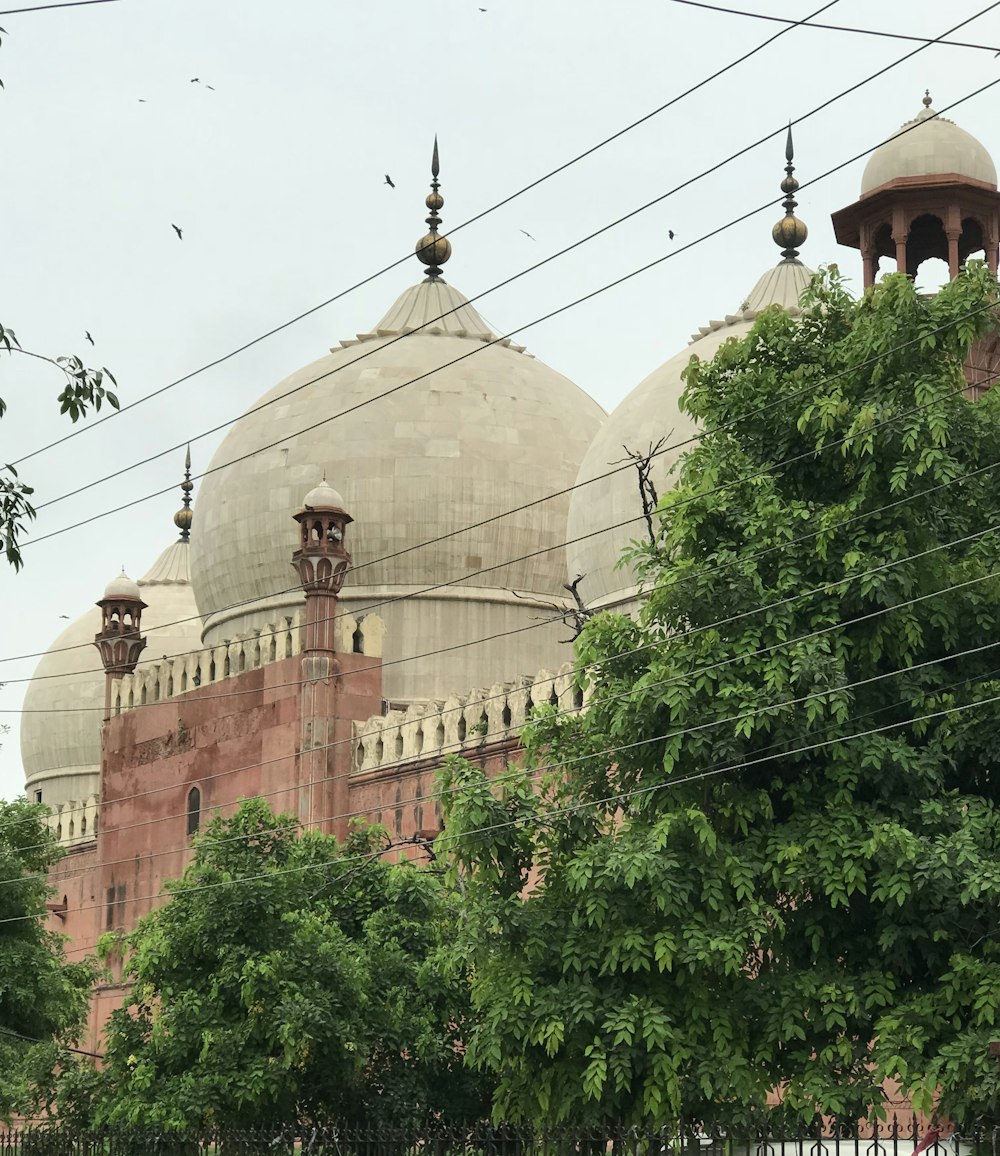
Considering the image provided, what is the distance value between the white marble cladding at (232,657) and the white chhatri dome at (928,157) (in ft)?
26.1

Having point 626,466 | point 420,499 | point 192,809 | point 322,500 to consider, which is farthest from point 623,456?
point 192,809

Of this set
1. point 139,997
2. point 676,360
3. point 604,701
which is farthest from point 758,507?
point 676,360

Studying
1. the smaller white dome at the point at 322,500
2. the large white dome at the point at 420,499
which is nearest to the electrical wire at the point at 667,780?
the smaller white dome at the point at 322,500

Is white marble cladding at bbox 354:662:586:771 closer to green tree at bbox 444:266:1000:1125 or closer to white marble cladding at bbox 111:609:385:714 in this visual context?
white marble cladding at bbox 111:609:385:714

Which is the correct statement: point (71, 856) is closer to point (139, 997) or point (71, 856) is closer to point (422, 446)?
point (422, 446)

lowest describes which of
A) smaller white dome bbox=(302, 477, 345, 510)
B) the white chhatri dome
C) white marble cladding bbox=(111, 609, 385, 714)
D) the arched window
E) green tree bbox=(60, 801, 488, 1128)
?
green tree bbox=(60, 801, 488, 1128)

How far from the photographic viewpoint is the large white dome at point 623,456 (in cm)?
2617

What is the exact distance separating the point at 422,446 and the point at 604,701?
17.5 metres

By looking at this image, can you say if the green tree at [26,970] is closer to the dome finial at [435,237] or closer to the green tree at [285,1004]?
the green tree at [285,1004]

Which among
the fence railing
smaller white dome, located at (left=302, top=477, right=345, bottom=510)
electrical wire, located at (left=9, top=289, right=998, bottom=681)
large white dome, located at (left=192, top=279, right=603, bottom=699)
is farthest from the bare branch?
large white dome, located at (left=192, top=279, right=603, bottom=699)

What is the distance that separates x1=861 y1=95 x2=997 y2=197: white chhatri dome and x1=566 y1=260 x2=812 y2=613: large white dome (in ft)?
7.41

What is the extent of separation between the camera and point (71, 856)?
32.0 metres

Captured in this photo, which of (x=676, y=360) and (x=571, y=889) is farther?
(x=676, y=360)

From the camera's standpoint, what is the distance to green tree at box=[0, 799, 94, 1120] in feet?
63.4
